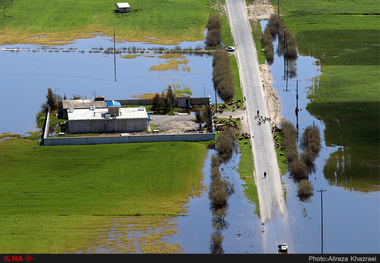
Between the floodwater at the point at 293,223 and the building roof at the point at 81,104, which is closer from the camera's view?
the floodwater at the point at 293,223

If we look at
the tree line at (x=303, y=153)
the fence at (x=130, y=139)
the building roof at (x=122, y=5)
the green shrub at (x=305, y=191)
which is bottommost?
the green shrub at (x=305, y=191)

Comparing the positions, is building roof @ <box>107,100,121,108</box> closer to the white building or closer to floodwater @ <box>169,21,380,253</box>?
the white building

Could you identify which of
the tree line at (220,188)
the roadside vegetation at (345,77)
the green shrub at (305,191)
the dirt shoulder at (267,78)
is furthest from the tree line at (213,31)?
the green shrub at (305,191)

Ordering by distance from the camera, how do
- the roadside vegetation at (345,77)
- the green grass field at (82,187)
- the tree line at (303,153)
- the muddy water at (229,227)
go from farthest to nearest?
the roadside vegetation at (345,77), the tree line at (303,153), the green grass field at (82,187), the muddy water at (229,227)

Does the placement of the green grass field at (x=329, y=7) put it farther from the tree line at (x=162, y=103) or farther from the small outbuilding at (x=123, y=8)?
the tree line at (x=162, y=103)

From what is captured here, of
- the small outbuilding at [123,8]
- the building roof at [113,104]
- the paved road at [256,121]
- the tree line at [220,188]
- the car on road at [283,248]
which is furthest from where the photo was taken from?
the small outbuilding at [123,8]

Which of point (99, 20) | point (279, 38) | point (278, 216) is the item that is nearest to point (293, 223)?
point (278, 216)
